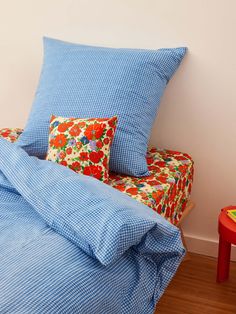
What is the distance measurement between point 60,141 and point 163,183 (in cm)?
42

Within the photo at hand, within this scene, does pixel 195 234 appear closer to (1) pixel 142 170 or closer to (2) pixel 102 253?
(1) pixel 142 170

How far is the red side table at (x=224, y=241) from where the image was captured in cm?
205

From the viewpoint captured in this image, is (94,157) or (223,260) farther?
(223,260)

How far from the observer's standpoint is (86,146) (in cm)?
200

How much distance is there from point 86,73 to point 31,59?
1.73ft

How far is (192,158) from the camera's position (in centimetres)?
247

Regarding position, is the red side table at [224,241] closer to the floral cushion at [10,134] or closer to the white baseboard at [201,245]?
the white baseboard at [201,245]

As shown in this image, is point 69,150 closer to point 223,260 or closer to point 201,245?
point 223,260

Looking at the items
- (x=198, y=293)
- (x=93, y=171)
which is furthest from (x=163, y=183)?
(x=198, y=293)

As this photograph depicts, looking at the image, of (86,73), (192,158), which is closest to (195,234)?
(192,158)

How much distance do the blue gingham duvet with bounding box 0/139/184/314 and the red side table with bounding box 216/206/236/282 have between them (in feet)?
1.61

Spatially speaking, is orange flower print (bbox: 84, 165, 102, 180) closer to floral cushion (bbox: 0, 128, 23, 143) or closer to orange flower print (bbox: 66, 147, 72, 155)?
orange flower print (bbox: 66, 147, 72, 155)

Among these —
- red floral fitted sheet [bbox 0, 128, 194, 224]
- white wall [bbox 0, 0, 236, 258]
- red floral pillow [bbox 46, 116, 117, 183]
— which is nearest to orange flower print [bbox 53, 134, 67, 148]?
red floral pillow [bbox 46, 116, 117, 183]

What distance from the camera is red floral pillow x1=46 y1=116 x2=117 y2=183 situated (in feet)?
6.55
